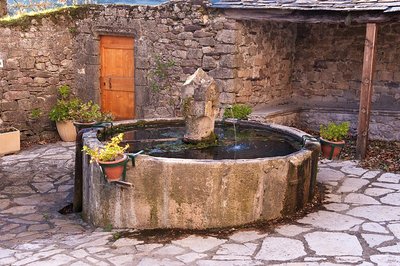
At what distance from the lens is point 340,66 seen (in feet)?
34.8

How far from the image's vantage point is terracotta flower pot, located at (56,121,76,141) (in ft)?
32.9

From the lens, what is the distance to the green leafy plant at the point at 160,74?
Result: 32.1ft

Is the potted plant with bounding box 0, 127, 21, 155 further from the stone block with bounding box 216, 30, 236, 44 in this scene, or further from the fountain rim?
the stone block with bounding box 216, 30, 236, 44

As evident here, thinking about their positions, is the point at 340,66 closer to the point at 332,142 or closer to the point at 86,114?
the point at 332,142

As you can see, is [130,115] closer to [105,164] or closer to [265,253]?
[105,164]

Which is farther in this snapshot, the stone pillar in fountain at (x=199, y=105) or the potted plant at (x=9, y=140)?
the potted plant at (x=9, y=140)

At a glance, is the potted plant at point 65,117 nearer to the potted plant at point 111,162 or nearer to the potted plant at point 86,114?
the potted plant at point 86,114

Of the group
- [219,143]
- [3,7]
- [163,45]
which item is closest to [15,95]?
[3,7]

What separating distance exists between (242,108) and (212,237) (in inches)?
119

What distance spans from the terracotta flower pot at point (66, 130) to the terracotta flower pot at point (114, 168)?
5040 millimetres

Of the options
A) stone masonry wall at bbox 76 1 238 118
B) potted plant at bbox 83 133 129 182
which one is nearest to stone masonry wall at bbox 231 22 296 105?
stone masonry wall at bbox 76 1 238 118

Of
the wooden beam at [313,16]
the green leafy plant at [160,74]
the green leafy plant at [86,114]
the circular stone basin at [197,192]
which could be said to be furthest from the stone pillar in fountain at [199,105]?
the green leafy plant at [160,74]

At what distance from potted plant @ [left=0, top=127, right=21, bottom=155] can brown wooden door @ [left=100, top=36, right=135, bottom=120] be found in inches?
78.4

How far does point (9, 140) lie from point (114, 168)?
4.73 metres
